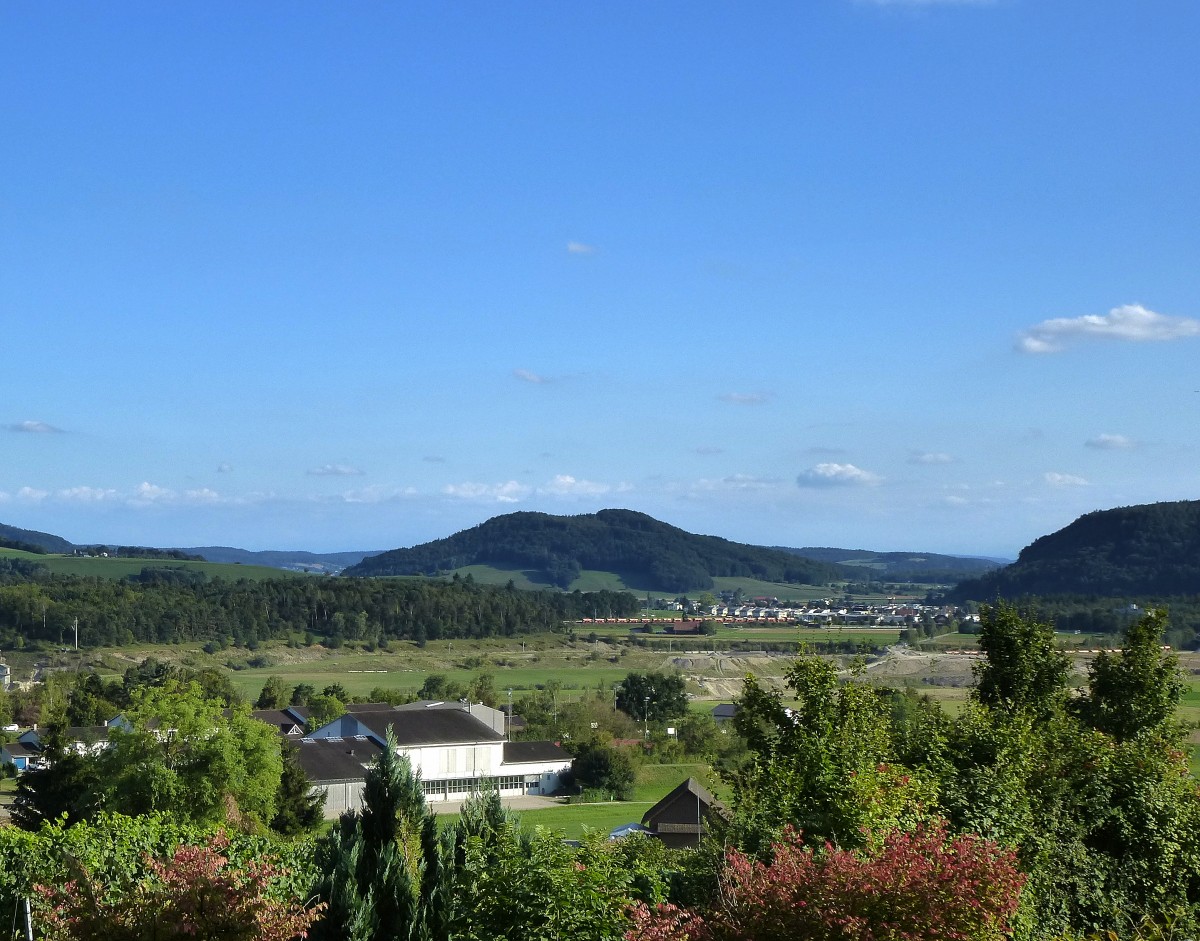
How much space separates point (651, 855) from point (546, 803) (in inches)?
1252

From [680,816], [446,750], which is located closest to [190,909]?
[680,816]

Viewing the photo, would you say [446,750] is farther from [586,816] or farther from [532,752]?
[586,816]

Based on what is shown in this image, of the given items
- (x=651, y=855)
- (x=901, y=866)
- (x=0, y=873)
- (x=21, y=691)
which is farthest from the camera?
(x=21, y=691)

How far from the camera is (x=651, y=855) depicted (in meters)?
30.5

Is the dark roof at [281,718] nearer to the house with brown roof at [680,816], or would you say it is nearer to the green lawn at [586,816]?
the green lawn at [586,816]

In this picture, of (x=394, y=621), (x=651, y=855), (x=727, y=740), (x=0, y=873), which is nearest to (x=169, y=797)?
(x=651, y=855)

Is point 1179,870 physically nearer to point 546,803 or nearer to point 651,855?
point 651,855

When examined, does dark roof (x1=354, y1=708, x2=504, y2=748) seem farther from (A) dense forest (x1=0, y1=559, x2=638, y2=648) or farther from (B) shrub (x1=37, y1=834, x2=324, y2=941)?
(A) dense forest (x1=0, y1=559, x2=638, y2=648)

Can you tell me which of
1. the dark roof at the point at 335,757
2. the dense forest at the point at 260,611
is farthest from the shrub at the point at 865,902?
the dense forest at the point at 260,611

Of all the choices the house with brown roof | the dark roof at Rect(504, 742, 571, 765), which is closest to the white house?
the dark roof at Rect(504, 742, 571, 765)

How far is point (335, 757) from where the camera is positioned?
201 feet

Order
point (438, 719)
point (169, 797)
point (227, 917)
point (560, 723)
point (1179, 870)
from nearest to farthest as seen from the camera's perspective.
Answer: point (227, 917) → point (1179, 870) → point (169, 797) → point (438, 719) → point (560, 723)

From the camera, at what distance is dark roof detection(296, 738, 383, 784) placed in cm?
5838

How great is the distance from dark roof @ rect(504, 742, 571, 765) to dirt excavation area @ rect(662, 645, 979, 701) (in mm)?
25016
